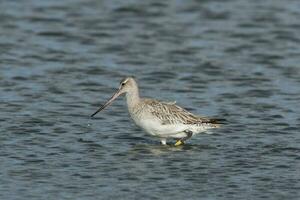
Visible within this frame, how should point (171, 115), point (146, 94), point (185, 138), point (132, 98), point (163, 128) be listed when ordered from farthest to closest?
point (146, 94) → point (132, 98) → point (185, 138) → point (171, 115) → point (163, 128)

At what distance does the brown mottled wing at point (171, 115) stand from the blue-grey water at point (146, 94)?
384 millimetres

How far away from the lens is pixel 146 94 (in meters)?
17.7

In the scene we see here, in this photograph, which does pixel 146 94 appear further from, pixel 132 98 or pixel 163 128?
pixel 163 128

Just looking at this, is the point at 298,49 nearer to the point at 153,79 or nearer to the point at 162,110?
the point at 153,79

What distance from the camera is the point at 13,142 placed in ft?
A: 46.1

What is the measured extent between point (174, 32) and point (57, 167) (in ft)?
32.4

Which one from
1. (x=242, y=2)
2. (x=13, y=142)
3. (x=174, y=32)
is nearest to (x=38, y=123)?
(x=13, y=142)

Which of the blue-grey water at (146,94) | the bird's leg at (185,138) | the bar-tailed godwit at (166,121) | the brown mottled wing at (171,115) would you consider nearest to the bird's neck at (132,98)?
the bar-tailed godwit at (166,121)

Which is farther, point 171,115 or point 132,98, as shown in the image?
point 132,98

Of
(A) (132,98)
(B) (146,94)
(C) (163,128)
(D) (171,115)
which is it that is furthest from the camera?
(B) (146,94)

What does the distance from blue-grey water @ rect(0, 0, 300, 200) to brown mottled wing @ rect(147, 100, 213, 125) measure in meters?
0.38

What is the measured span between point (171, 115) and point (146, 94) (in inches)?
130

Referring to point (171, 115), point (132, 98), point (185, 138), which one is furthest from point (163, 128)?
point (132, 98)

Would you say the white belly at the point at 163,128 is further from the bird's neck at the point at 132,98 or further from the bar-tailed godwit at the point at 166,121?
the bird's neck at the point at 132,98
